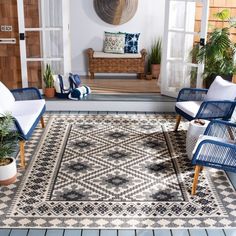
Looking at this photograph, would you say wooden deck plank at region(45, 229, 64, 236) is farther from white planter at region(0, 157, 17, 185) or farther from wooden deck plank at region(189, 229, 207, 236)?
wooden deck plank at region(189, 229, 207, 236)

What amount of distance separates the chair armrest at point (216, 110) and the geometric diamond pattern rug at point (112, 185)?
47cm

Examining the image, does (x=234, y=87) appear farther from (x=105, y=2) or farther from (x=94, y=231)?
(x=105, y=2)

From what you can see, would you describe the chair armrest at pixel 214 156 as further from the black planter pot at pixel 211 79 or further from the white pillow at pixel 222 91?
the black planter pot at pixel 211 79

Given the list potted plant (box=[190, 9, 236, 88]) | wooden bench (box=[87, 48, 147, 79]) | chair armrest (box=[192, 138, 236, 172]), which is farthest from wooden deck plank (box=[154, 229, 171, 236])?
wooden bench (box=[87, 48, 147, 79])

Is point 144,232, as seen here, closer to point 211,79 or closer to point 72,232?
point 72,232

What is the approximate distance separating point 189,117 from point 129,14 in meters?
3.80

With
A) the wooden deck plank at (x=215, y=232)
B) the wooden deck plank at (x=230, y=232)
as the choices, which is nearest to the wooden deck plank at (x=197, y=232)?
the wooden deck plank at (x=215, y=232)

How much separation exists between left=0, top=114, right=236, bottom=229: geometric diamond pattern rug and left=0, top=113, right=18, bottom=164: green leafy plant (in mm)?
348

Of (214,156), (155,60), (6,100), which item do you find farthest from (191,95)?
(155,60)

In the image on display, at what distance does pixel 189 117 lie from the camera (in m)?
5.61

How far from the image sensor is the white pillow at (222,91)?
5.62 m

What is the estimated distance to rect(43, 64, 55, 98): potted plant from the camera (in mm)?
6943

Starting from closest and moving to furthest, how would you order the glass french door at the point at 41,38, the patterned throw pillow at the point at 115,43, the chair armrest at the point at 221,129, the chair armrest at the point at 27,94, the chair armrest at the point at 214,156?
the chair armrest at the point at 214,156
the chair armrest at the point at 221,129
the chair armrest at the point at 27,94
the glass french door at the point at 41,38
the patterned throw pillow at the point at 115,43

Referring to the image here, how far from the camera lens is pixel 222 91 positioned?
565 cm
